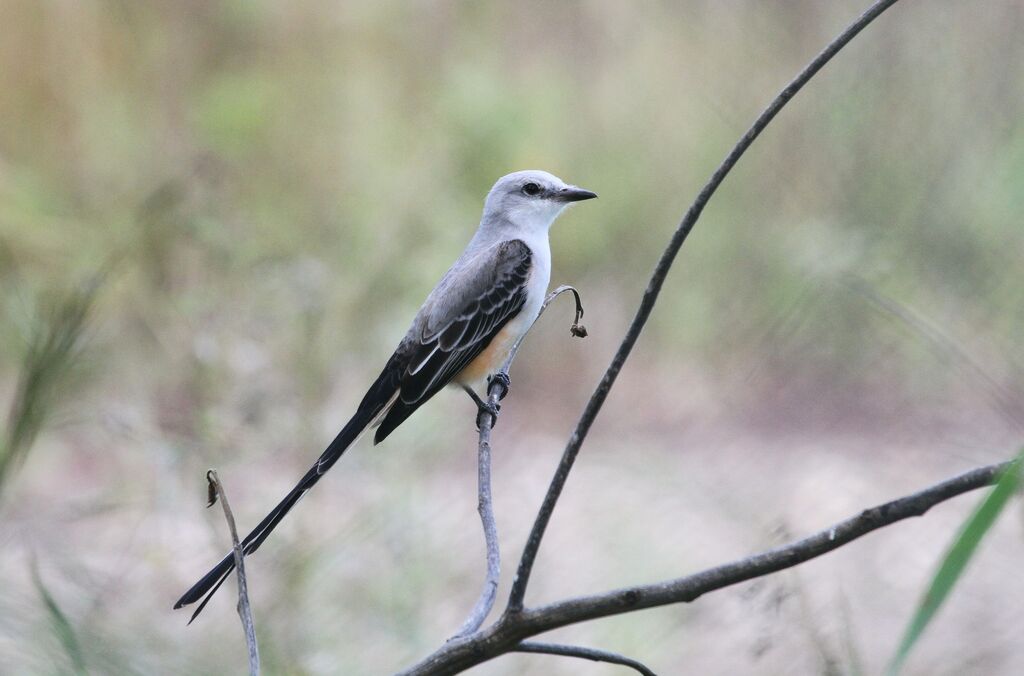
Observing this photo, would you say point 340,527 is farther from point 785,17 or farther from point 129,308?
point 785,17

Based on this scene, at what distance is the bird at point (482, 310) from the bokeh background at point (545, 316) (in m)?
0.48

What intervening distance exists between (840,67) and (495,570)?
3.37 meters

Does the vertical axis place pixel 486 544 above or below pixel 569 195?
below

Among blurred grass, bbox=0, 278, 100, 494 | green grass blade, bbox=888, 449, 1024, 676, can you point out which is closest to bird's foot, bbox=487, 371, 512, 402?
blurred grass, bbox=0, 278, 100, 494

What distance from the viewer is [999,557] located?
326 cm

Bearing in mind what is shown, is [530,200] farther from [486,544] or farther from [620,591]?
[620,591]

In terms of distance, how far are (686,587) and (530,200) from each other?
187cm

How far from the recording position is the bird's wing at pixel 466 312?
2193 mm

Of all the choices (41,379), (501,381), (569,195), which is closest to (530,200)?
(569,195)

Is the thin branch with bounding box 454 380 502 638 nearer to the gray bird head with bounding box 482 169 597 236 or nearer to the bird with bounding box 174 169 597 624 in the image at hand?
the bird with bounding box 174 169 597 624

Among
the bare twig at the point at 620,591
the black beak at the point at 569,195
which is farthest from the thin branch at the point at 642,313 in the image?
the black beak at the point at 569,195

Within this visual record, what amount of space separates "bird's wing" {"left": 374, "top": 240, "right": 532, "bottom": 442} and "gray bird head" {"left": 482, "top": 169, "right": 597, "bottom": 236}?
78mm

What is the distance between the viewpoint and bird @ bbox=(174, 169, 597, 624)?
2.09 meters

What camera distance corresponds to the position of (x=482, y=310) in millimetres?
2311
